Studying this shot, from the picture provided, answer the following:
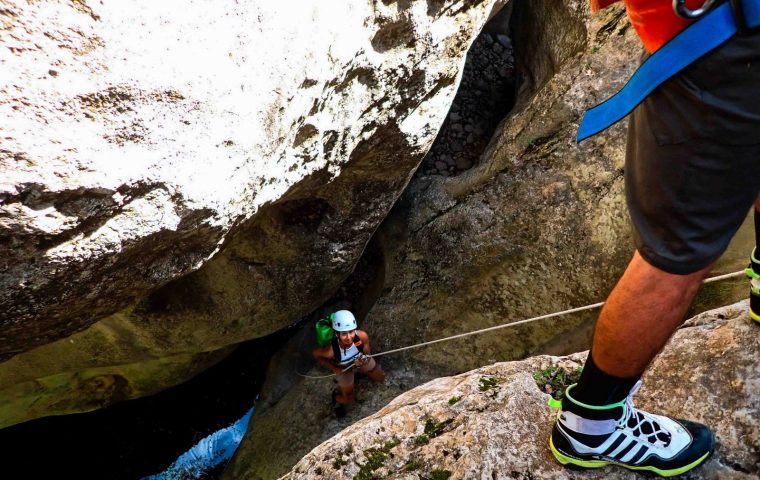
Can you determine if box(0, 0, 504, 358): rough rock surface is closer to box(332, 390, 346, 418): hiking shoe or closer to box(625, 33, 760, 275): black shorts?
box(625, 33, 760, 275): black shorts

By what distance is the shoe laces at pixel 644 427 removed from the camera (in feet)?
6.11

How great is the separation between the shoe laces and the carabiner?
3.80 feet

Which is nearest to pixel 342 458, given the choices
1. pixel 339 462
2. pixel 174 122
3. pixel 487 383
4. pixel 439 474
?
pixel 339 462

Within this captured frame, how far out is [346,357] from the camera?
4254 millimetres

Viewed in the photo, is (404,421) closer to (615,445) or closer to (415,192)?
(615,445)

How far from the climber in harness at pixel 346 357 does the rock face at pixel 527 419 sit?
1718mm

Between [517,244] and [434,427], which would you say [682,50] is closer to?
[434,427]

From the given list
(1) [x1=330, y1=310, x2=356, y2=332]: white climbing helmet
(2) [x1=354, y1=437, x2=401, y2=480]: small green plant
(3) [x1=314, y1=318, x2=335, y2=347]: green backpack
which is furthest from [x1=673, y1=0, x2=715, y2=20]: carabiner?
(3) [x1=314, y1=318, x2=335, y2=347]: green backpack

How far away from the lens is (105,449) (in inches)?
211

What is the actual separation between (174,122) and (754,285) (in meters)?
2.13

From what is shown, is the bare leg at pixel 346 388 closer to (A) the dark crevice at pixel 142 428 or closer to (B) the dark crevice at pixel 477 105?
(A) the dark crevice at pixel 142 428

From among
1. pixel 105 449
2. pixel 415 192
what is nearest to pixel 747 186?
pixel 415 192

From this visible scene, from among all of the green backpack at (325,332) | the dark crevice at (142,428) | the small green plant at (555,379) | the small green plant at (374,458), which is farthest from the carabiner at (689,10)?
the dark crevice at (142,428)

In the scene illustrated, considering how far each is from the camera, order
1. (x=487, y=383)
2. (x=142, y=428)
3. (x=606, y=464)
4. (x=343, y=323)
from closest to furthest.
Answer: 1. (x=606, y=464)
2. (x=487, y=383)
3. (x=343, y=323)
4. (x=142, y=428)
